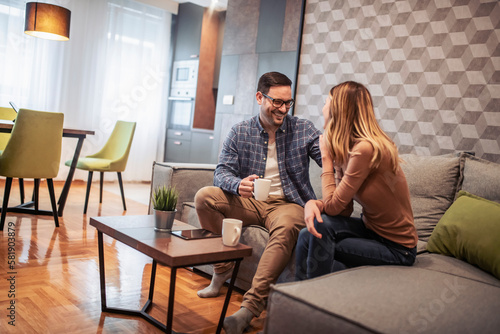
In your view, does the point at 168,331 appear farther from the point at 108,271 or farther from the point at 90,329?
the point at 108,271

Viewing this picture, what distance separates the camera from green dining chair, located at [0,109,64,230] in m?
2.96

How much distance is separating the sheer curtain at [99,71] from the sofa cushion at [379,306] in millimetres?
4715

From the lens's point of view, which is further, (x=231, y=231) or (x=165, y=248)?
(x=231, y=231)

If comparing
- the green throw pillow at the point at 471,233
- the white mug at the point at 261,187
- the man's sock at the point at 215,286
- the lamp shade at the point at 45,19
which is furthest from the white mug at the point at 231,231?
the lamp shade at the point at 45,19

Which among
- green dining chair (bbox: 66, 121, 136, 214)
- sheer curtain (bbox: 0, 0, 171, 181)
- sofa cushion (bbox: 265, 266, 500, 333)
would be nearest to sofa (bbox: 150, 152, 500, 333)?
sofa cushion (bbox: 265, 266, 500, 333)

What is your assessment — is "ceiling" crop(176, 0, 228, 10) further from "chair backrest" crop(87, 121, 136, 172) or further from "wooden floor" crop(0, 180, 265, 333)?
"wooden floor" crop(0, 180, 265, 333)

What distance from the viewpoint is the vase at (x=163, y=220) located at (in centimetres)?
172

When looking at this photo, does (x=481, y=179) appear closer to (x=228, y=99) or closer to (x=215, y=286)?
(x=215, y=286)

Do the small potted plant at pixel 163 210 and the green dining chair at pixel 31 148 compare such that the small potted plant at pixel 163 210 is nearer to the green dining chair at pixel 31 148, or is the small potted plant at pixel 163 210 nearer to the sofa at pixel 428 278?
the sofa at pixel 428 278

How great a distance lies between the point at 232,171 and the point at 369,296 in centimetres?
119

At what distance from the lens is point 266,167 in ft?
7.50

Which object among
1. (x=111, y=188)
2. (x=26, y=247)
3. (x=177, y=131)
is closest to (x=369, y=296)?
(x=26, y=247)

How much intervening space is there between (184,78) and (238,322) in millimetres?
4694

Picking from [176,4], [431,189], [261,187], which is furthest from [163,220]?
[176,4]
